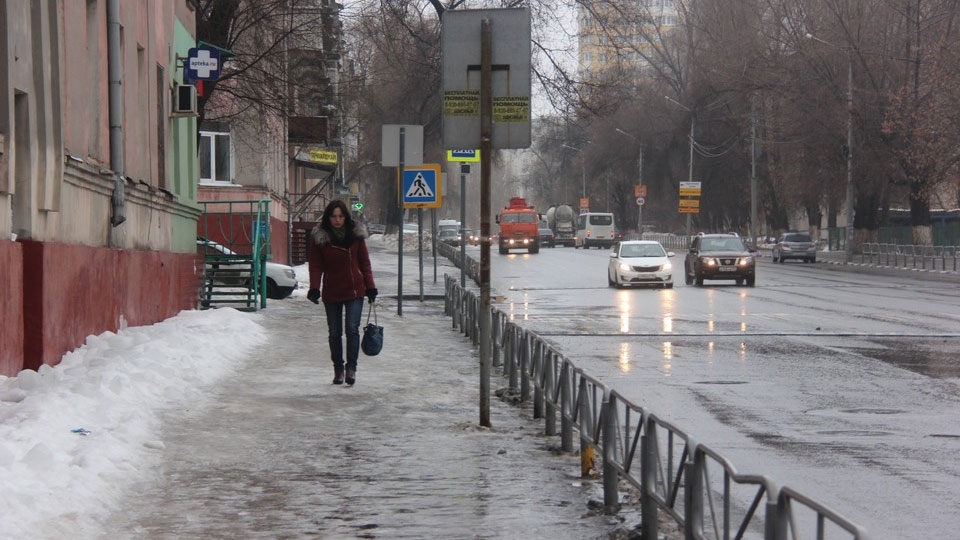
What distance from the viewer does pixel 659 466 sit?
22.1 ft

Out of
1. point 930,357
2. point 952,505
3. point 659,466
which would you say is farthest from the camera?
point 930,357

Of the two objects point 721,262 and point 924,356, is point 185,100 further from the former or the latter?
point 721,262

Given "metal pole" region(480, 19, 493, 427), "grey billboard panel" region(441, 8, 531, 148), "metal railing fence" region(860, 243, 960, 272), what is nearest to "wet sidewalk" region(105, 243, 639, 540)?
"metal pole" region(480, 19, 493, 427)

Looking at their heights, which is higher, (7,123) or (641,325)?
(7,123)

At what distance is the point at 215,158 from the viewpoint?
132ft

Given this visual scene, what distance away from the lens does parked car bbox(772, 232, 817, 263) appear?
213ft

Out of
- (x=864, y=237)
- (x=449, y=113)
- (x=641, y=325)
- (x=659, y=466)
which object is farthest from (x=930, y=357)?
(x=864, y=237)

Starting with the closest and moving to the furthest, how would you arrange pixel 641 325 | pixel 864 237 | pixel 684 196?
pixel 641 325 → pixel 864 237 → pixel 684 196

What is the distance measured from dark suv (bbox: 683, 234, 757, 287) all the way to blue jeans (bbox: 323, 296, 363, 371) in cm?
2720

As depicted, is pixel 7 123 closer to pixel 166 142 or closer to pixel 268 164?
pixel 166 142

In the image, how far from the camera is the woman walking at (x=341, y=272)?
12.8 metres

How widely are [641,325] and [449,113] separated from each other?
13.3 metres

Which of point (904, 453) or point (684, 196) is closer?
point (904, 453)

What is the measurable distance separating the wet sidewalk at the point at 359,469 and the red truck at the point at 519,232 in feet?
213
